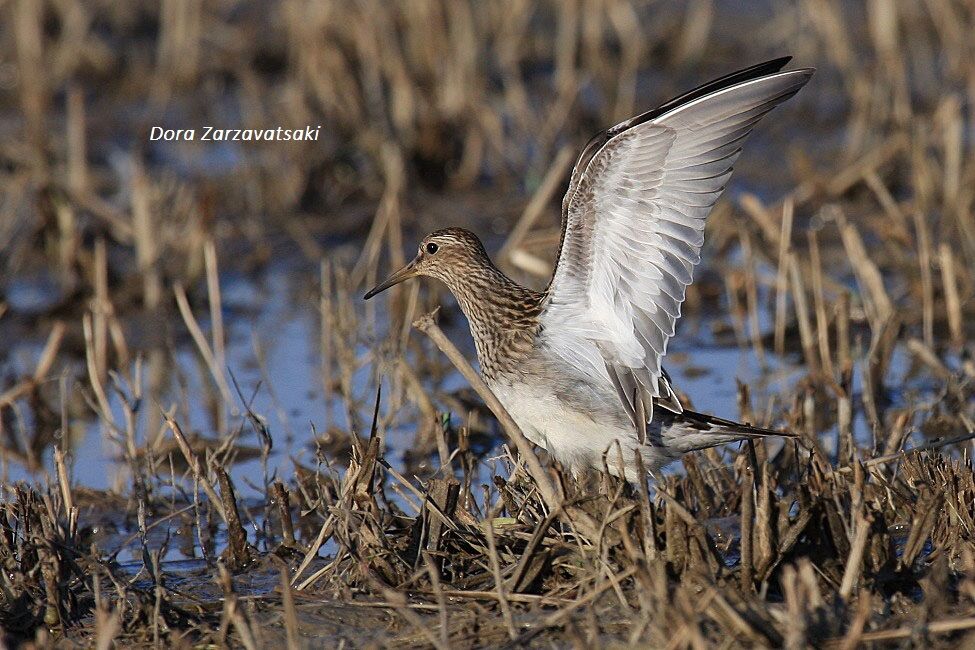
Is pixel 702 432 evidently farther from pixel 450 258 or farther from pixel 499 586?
pixel 450 258

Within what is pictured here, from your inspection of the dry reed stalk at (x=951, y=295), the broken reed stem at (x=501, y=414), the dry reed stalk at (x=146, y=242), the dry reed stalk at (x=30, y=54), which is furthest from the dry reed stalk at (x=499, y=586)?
the dry reed stalk at (x=30, y=54)

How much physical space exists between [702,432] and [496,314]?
35.5 inches

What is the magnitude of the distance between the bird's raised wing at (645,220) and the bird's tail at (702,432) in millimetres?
83

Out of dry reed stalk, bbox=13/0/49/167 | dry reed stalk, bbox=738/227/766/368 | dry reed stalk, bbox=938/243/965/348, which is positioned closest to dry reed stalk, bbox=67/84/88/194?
dry reed stalk, bbox=13/0/49/167

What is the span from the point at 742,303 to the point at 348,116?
319 cm

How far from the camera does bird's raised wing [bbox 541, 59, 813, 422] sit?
454 cm

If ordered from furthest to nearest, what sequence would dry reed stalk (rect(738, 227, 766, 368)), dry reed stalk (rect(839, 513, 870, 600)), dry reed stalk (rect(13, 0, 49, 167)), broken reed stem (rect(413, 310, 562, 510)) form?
1. dry reed stalk (rect(13, 0, 49, 167))
2. dry reed stalk (rect(738, 227, 766, 368))
3. broken reed stem (rect(413, 310, 562, 510))
4. dry reed stalk (rect(839, 513, 870, 600))

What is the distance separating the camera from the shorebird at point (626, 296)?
15.0ft

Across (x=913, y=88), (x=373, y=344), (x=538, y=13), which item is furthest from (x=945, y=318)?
(x=538, y=13)

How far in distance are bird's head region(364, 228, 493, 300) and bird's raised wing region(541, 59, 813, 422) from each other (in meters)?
0.60

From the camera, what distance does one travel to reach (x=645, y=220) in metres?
4.70

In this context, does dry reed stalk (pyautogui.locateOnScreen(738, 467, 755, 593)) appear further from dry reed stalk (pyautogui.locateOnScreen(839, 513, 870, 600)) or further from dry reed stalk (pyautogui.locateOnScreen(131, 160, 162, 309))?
dry reed stalk (pyautogui.locateOnScreen(131, 160, 162, 309))

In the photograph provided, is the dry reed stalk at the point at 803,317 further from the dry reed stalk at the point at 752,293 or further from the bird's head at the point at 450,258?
the bird's head at the point at 450,258

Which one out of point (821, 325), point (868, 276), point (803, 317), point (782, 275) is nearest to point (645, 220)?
point (821, 325)
